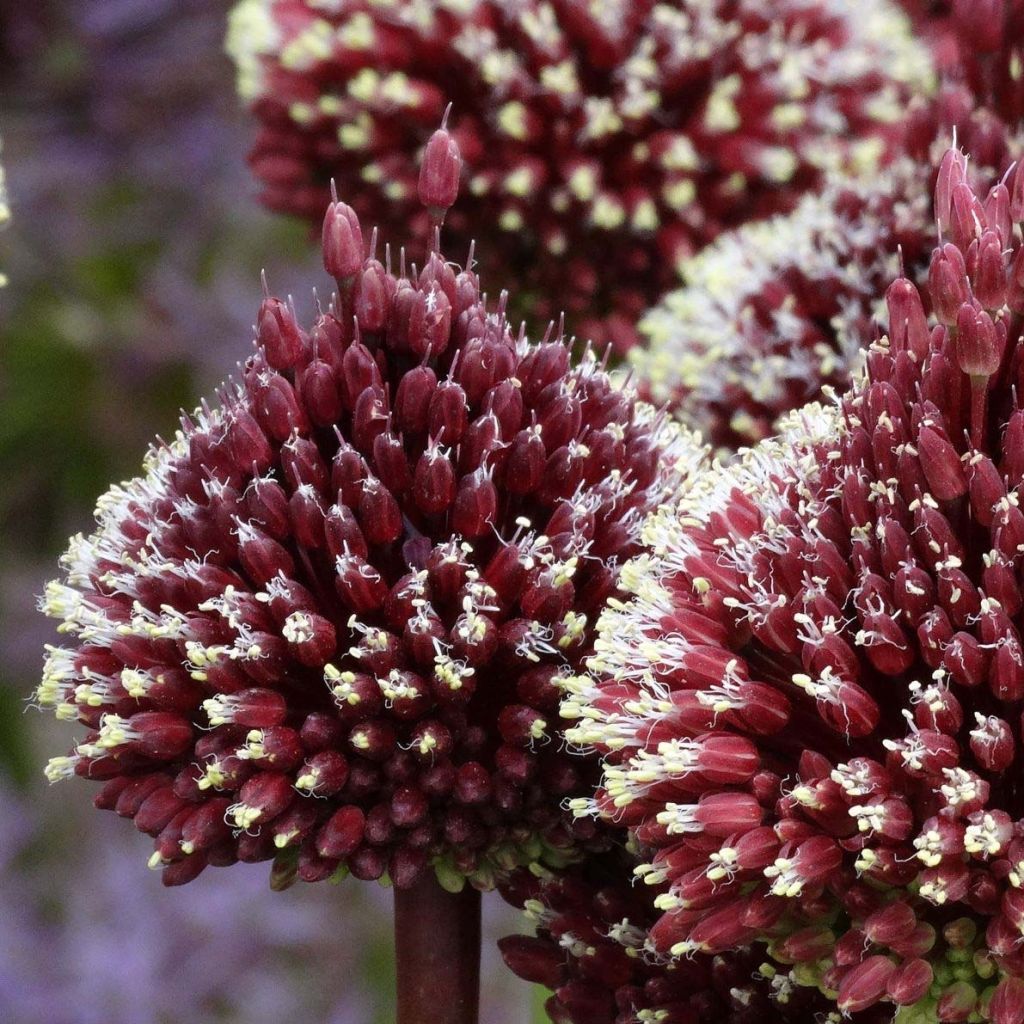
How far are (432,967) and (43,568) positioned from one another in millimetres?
1291

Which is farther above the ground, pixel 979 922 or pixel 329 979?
pixel 329 979

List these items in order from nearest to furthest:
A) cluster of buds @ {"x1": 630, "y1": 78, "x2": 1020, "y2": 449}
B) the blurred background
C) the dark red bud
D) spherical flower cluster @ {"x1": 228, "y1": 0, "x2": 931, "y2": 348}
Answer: the dark red bud
cluster of buds @ {"x1": 630, "y1": 78, "x2": 1020, "y2": 449}
spherical flower cluster @ {"x1": 228, "y1": 0, "x2": 931, "y2": 348}
the blurred background

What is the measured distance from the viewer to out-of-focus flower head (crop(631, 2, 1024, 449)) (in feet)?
2.40

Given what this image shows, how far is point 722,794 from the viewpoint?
0.44 m

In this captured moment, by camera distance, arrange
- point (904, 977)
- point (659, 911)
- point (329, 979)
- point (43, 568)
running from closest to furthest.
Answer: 1. point (904, 977)
2. point (659, 911)
3. point (329, 979)
4. point (43, 568)

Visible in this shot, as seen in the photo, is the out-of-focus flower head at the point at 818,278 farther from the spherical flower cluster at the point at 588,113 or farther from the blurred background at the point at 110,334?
the blurred background at the point at 110,334

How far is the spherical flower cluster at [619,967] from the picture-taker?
51 centimetres

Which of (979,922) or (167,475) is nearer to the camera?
(979,922)

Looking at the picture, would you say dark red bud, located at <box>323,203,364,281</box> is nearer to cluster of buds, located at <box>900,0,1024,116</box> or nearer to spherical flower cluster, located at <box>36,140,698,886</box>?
spherical flower cluster, located at <box>36,140,698,886</box>

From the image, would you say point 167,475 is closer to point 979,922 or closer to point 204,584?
point 204,584

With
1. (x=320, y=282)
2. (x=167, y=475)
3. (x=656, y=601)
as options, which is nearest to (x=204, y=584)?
(x=167, y=475)

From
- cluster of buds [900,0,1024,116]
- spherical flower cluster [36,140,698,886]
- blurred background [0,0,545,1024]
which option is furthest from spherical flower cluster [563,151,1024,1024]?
blurred background [0,0,545,1024]

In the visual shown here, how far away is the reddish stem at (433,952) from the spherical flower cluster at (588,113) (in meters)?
0.43

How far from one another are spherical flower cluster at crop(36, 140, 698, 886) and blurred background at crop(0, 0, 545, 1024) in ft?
3.05
